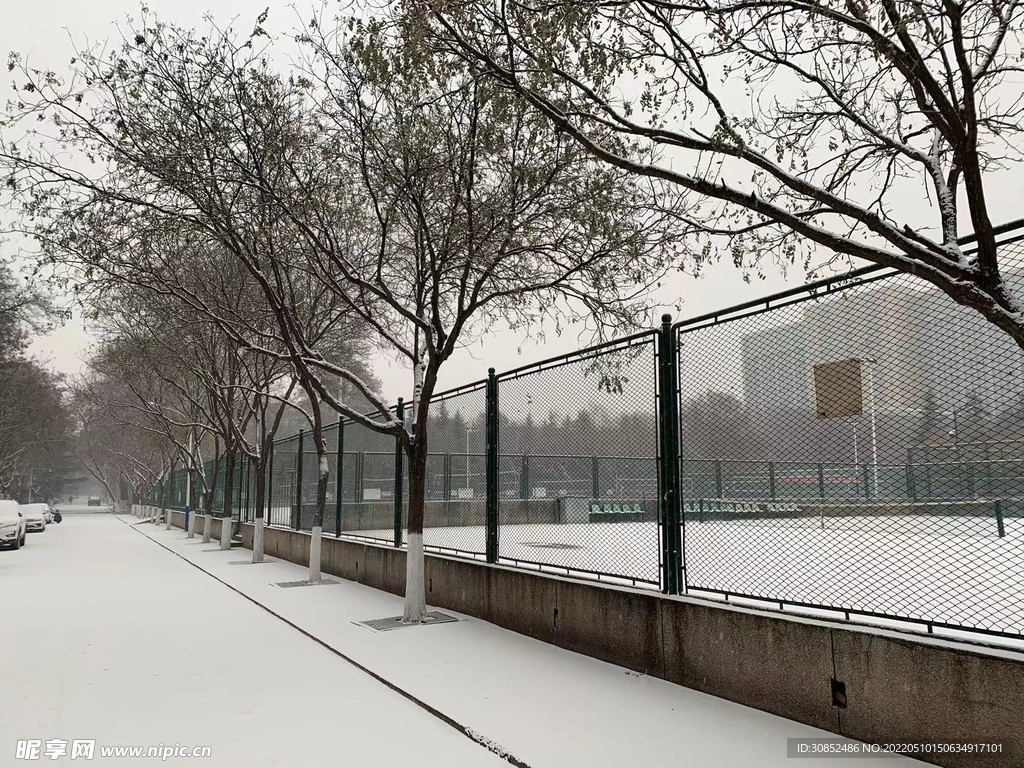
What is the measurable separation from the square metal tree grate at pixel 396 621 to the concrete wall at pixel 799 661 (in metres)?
1.20

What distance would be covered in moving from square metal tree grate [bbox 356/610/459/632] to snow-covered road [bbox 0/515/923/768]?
0.26 metres

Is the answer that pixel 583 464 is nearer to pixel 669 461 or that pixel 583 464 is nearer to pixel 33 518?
pixel 669 461

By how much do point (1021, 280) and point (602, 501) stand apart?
400 inches

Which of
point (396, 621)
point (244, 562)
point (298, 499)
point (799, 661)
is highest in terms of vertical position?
point (298, 499)

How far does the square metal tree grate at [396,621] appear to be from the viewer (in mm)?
9164

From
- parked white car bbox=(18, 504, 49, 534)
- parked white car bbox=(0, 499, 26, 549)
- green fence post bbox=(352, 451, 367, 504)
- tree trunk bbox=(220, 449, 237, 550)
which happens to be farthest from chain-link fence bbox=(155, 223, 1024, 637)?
parked white car bbox=(18, 504, 49, 534)

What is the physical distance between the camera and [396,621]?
952cm

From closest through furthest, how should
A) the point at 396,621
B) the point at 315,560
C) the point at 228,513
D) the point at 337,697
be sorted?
1. the point at 337,697
2. the point at 396,621
3. the point at 315,560
4. the point at 228,513

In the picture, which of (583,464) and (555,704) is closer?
(555,704)

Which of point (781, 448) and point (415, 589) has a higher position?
point (781, 448)

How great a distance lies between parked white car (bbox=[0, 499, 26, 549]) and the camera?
22.2m

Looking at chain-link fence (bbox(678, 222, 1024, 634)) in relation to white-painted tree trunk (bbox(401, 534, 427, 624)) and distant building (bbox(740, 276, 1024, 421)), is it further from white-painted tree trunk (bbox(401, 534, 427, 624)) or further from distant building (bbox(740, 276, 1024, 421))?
white-painted tree trunk (bbox(401, 534, 427, 624))

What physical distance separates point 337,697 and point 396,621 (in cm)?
338

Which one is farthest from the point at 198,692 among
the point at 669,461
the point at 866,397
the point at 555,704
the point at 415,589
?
the point at 866,397
